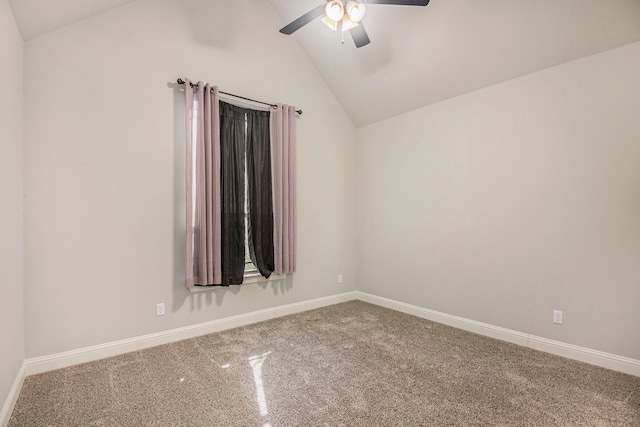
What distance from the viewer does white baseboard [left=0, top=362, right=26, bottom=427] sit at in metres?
1.70

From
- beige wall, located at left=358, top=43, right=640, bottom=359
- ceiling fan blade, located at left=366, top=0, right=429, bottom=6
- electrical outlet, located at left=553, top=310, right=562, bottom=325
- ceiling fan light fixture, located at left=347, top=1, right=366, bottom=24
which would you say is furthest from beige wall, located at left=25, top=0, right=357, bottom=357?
electrical outlet, located at left=553, top=310, right=562, bottom=325

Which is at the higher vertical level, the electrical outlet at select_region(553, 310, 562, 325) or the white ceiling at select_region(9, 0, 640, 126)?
the white ceiling at select_region(9, 0, 640, 126)

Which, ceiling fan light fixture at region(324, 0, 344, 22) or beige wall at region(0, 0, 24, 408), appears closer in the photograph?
beige wall at region(0, 0, 24, 408)

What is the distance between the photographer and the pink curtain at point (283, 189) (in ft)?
11.6

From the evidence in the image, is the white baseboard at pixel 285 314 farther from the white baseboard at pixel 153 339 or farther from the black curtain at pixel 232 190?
the black curtain at pixel 232 190

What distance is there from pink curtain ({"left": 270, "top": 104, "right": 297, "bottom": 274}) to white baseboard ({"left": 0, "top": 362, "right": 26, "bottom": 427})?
2107 millimetres

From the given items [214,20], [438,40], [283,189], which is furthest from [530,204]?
[214,20]

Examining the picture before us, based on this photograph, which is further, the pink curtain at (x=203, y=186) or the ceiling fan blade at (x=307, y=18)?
the pink curtain at (x=203, y=186)

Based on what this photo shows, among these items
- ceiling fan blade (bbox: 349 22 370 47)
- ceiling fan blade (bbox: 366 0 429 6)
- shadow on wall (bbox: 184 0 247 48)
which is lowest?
ceiling fan blade (bbox: 366 0 429 6)

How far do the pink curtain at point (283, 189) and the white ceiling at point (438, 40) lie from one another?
966 millimetres

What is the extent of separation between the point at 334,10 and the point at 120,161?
2102mm

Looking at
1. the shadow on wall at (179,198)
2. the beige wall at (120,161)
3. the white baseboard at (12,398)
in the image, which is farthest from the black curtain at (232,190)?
the white baseboard at (12,398)

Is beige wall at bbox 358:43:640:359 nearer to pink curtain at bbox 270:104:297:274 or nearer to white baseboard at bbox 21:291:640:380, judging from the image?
white baseboard at bbox 21:291:640:380

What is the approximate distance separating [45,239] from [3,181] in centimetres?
72
